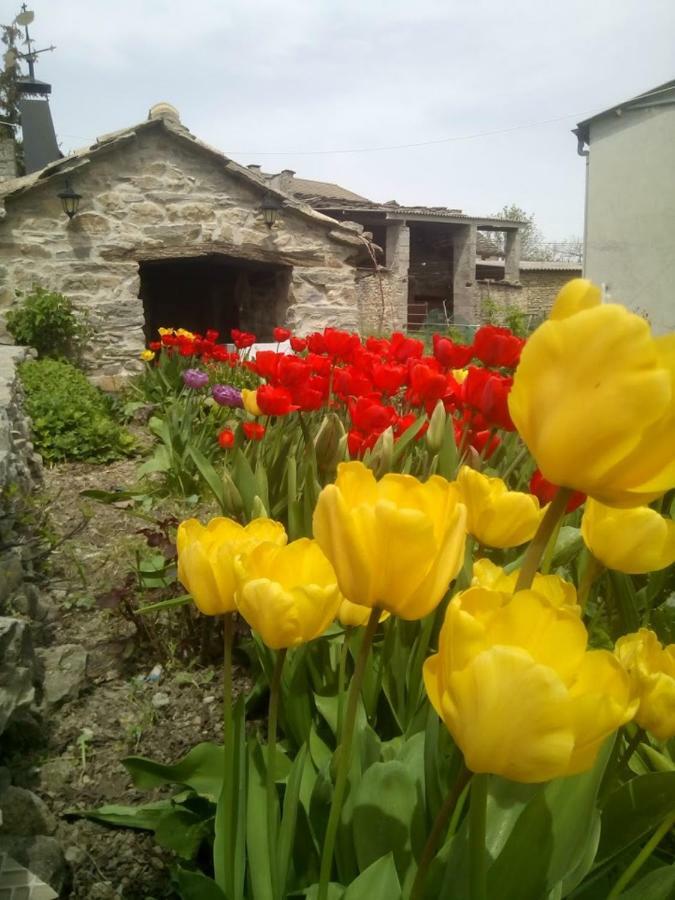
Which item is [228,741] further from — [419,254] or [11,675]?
[419,254]

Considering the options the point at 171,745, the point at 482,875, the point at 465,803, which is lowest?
the point at 171,745

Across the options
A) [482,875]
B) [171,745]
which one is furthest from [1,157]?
[482,875]

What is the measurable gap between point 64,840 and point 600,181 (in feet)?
60.7

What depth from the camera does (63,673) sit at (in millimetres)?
1902

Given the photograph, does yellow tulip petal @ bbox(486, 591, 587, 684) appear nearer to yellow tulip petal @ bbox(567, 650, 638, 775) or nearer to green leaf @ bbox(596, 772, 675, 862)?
yellow tulip petal @ bbox(567, 650, 638, 775)

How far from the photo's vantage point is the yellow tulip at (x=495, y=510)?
96 cm

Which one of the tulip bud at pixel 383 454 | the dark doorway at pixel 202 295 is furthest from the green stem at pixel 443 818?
the dark doorway at pixel 202 295

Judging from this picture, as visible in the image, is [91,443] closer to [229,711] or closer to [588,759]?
[229,711]

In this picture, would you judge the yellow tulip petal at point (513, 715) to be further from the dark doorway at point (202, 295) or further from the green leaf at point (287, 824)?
the dark doorway at point (202, 295)

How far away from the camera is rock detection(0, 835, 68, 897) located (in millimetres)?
1184

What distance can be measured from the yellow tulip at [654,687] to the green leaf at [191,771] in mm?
827

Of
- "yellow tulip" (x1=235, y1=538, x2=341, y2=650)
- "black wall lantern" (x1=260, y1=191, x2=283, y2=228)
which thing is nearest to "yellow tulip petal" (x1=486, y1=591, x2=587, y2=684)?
"yellow tulip" (x1=235, y1=538, x2=341, y2=650)

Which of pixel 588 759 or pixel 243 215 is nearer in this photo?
pixel 588 759

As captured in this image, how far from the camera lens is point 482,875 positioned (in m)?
0.56
